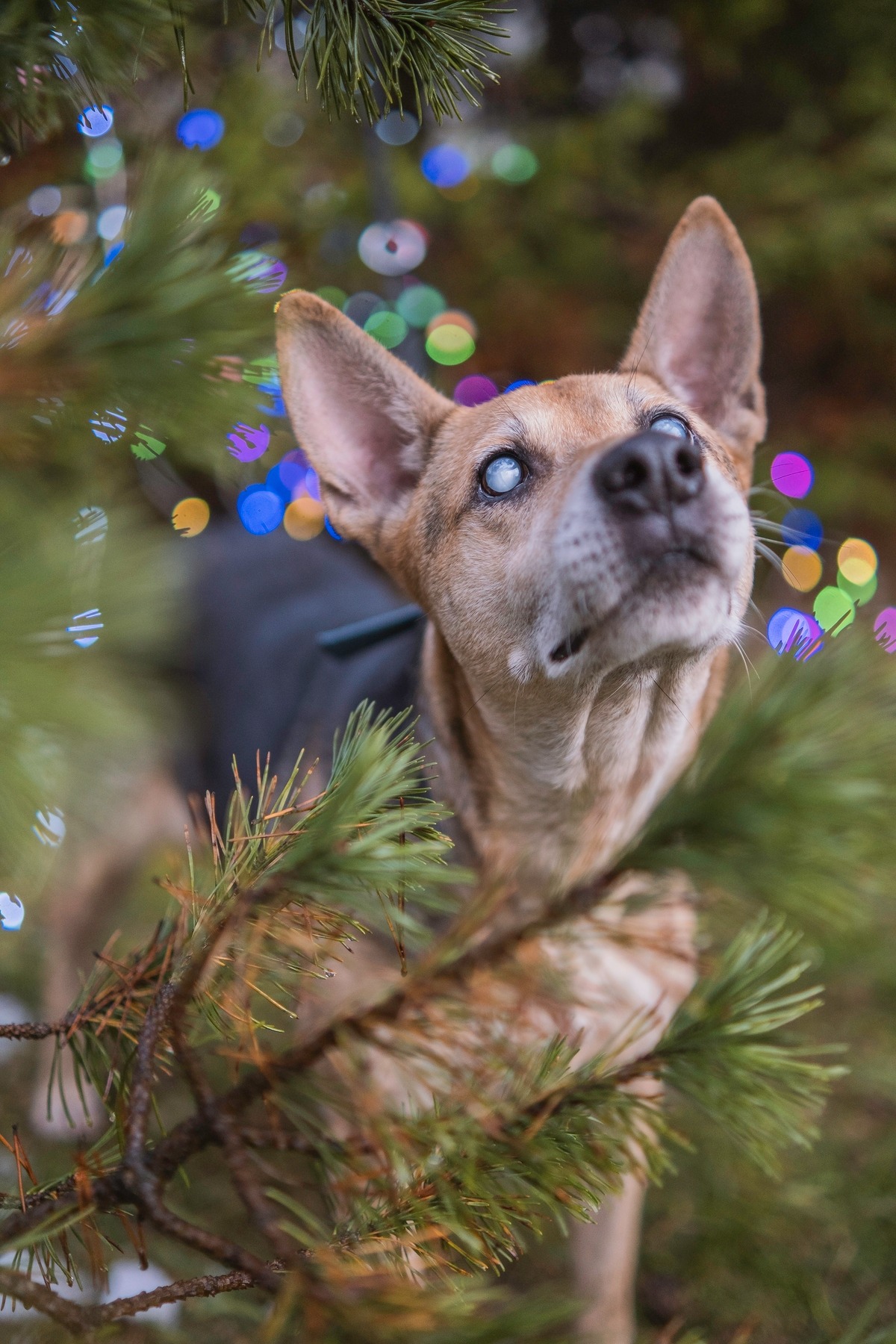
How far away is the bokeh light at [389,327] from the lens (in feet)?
8.81

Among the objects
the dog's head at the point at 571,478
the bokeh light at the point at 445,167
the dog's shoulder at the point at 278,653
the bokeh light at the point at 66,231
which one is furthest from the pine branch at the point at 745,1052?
the bokeh light at the point at 445,167

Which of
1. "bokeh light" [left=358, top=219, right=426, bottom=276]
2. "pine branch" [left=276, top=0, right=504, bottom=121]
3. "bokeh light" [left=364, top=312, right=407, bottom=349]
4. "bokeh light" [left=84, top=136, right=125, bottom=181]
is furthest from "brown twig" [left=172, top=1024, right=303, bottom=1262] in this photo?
"bokeh light" [left=364, top=312, right=407, bottom=349]

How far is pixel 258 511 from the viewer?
3.11 meters

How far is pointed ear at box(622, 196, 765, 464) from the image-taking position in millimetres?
1727

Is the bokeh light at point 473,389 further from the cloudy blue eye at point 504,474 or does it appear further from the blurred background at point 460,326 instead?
the cloudy blue eye at point 504,474

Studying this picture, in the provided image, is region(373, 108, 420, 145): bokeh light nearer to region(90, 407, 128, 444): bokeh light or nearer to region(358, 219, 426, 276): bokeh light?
region(358, 219, 426, 276): bokeh light

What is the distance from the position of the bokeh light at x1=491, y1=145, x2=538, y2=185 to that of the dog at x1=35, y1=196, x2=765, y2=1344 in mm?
1728

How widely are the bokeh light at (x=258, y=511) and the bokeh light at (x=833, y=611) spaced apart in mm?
1807

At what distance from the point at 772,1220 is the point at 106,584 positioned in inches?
76.9

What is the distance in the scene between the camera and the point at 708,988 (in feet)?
2.45

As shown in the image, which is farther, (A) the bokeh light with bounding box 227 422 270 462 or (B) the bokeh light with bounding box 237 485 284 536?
(B) the bokeh light with bounding box 237 485 284 536

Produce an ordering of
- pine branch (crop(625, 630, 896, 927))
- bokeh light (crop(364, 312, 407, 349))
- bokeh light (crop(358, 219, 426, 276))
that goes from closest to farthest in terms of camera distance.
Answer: pine branch (crop(625, 630, 896, 927)) → bokeh light (crop(358, 219, 426, 276)) → bokeh light (crop(364, 312, 407, 349))

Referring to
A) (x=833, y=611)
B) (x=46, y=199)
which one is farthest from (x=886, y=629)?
(x=46, y=199)

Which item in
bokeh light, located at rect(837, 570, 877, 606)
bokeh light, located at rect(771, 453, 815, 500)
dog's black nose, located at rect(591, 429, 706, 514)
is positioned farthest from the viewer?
bokeh light, located at rect(837, 570, 877, 606)
